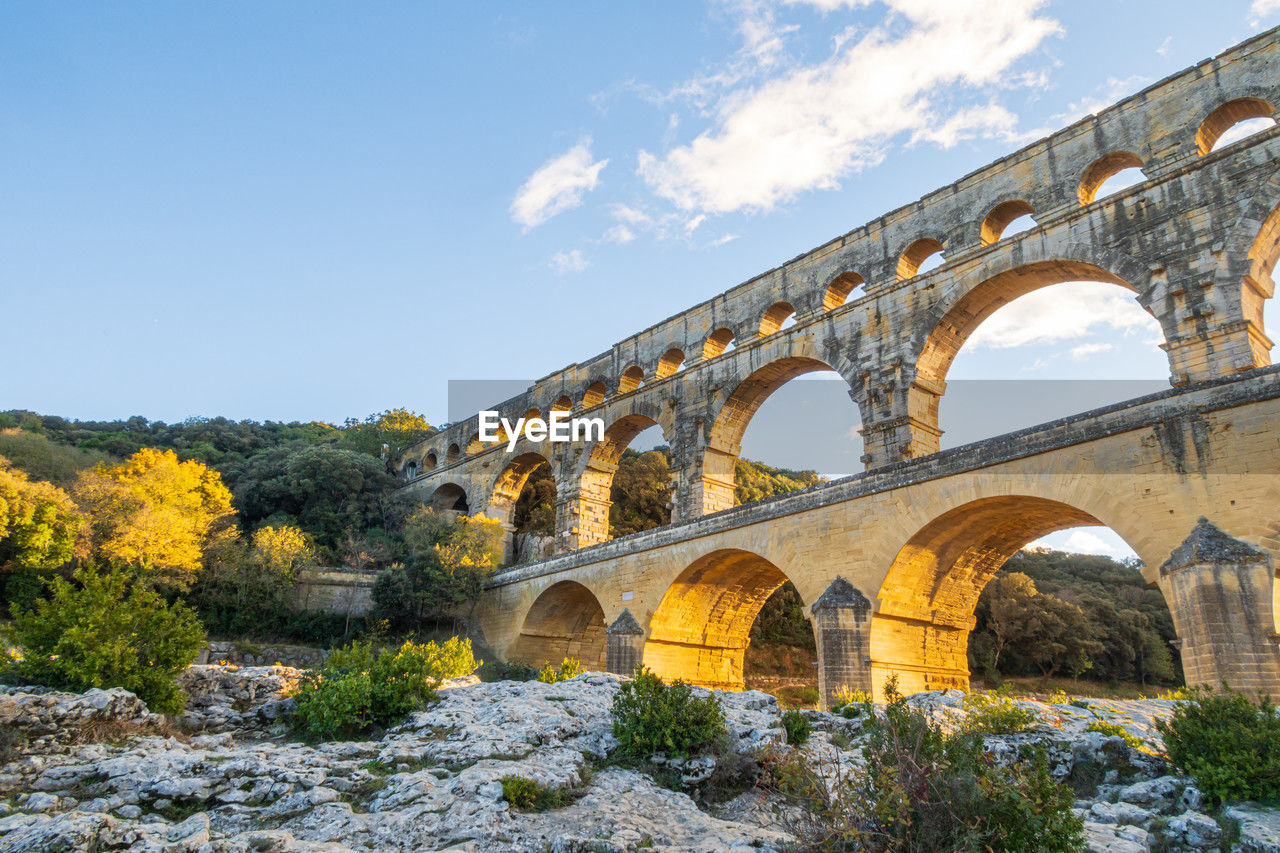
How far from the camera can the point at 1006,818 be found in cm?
536

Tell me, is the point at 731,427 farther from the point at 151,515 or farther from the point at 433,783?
the point at 151,515

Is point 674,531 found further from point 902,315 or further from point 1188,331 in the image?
point 1188,331

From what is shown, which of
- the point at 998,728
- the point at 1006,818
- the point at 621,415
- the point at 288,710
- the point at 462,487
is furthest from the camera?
the point at 462,487

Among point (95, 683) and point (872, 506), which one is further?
point (872, 506)

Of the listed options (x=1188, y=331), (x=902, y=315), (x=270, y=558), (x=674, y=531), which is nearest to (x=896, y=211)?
(x=902, y=315)

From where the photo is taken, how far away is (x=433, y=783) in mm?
7516

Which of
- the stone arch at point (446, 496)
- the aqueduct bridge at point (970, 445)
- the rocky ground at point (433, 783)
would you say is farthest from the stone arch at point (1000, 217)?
the stone arch at point (446, 496)

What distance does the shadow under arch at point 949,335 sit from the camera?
1678 cm

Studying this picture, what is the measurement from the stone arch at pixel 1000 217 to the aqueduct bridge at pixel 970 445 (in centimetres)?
9

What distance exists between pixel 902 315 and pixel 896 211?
2.88m

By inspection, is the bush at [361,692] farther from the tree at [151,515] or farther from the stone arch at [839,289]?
the tree at [151,515]

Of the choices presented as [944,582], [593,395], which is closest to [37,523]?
[593,395]

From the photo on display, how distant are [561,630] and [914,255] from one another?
14.6 metres

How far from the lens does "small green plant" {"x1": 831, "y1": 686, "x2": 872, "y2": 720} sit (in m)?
11.0
